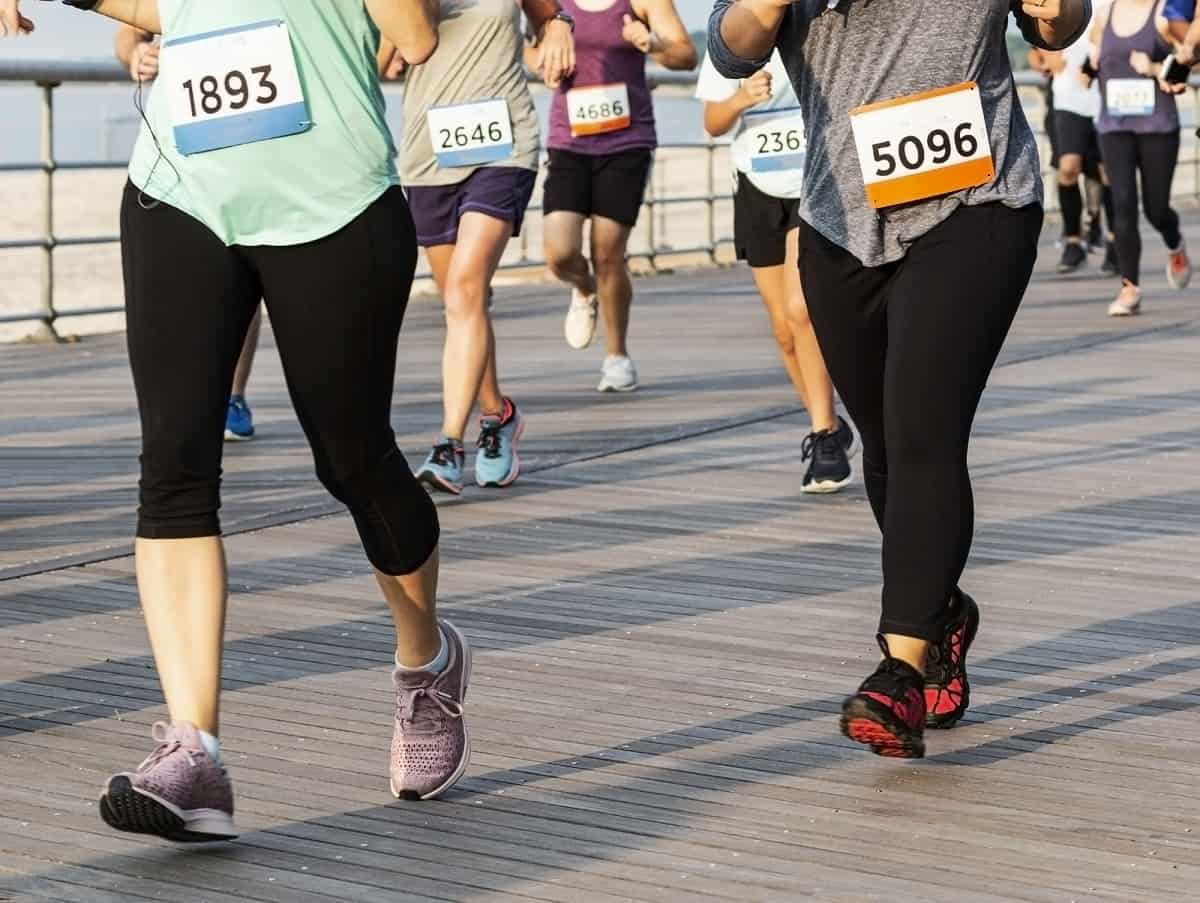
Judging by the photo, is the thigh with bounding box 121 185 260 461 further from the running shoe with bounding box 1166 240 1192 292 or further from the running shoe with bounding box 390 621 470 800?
the running shoe with bounding box 1166 240 1192 292

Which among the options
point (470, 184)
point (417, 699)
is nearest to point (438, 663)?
point (417, 699)

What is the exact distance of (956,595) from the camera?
15.5ft

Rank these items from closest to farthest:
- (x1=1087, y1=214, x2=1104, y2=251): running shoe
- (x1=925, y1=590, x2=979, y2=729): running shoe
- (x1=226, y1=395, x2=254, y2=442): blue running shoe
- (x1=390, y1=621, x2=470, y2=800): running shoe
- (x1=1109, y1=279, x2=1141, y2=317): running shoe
A: 1. (x1=390, y1=621, x2=470, y2=800): running shoe
2. (x1=925, y1=590, x2=979, y2=729): running shoe
3. (x1=226, y1=395, x2=254, y2=442): blue running shoe
4. (x1=1109, y1=279, x2=1141, y2=317): running shoe
5. (x1=1087, y1=214, x2=1104, y2=251): running shoe

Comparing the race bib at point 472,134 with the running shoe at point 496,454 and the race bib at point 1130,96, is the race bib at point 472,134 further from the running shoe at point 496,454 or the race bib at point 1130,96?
the race bib at point 1130,96

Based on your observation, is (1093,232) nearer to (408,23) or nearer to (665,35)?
(665,35)

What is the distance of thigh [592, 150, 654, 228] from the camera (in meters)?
9.74

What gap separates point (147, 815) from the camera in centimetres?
369

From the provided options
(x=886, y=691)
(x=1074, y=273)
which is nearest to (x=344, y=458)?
(x=886, y=691)

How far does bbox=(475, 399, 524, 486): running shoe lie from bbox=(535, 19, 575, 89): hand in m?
1.29

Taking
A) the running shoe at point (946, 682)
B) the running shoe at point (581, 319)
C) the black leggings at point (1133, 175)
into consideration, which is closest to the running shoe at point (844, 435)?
the running shoe at point (581, 319)

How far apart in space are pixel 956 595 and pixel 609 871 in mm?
1239

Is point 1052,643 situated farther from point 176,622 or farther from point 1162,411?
point 1162,411

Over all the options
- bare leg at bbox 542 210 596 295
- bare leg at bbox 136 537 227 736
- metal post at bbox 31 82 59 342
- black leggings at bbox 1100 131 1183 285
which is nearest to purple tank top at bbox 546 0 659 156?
bare leg at bbox 542 210 596 295

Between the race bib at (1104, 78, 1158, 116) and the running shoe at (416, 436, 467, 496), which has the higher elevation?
the running shoe at (416, 436, 467, 496)
